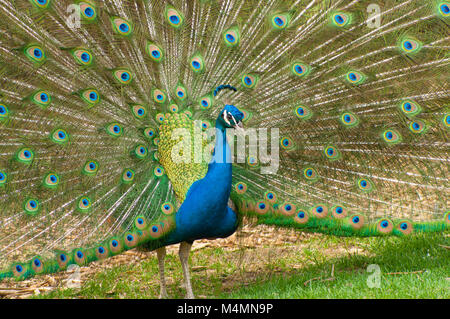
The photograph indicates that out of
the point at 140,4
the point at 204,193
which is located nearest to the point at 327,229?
the point at 204,193

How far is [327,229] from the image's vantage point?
374cm

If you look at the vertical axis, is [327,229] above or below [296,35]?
below

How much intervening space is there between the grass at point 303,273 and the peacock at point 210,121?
1.27 feet

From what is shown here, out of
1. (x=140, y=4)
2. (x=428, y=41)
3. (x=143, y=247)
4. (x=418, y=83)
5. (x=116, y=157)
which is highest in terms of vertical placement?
(x=140, y=4)

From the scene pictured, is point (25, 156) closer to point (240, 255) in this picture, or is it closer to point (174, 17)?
point (174, 17)

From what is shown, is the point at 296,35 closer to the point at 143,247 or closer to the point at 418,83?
the point at 418,83

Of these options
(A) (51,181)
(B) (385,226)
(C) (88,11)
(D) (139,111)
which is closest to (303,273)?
(B) (385,226)

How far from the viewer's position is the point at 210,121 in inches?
151

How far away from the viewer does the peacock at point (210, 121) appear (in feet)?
11.6

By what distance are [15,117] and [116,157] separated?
717mm

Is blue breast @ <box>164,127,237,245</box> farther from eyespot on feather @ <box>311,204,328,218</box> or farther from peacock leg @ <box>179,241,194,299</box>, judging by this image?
eyespot on feather @ <box>311,204,328,218</box>

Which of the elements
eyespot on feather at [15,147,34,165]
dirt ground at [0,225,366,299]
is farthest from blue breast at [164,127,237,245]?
eyespot on feather at [15,147,34,165]

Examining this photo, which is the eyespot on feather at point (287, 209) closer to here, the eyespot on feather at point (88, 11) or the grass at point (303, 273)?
the grass at point (303, 273)

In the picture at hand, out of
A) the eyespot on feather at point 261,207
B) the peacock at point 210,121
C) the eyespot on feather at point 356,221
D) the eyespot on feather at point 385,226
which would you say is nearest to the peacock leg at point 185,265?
the peacock at point 210,121
